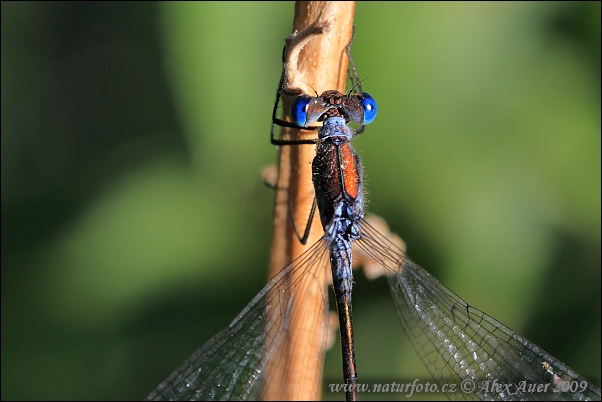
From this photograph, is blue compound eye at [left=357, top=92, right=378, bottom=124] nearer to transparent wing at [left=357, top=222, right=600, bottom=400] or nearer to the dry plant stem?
the dry plant stem

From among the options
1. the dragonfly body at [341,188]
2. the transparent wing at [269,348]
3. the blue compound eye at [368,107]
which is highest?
the blue compound eye at [368,107]

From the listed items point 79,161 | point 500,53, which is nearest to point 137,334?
point 79,161

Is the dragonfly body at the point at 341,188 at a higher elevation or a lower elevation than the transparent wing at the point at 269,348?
higher

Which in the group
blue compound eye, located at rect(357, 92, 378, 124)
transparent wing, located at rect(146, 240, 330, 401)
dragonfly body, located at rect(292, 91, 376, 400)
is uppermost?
blue compound eye, located at rect(357, 92, 378, 124)

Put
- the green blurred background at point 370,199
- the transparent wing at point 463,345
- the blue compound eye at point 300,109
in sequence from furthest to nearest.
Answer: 1. the green blurred background at point 370,199
2. the transparent wing at point 463,345
3. the blue compound eye at point 300,109

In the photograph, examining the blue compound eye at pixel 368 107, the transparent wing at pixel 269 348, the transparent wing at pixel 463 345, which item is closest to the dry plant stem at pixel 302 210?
the transparent wing at pixel 269 348

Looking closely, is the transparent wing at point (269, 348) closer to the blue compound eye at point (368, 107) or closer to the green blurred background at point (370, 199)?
the green blurred background at point (370, 199)

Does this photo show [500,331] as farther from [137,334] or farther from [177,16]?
[177,16]

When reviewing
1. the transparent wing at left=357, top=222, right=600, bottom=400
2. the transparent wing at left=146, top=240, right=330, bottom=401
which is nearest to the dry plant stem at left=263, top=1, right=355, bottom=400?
the transparent wing at left=146, top=240, right=330, bottom=401
